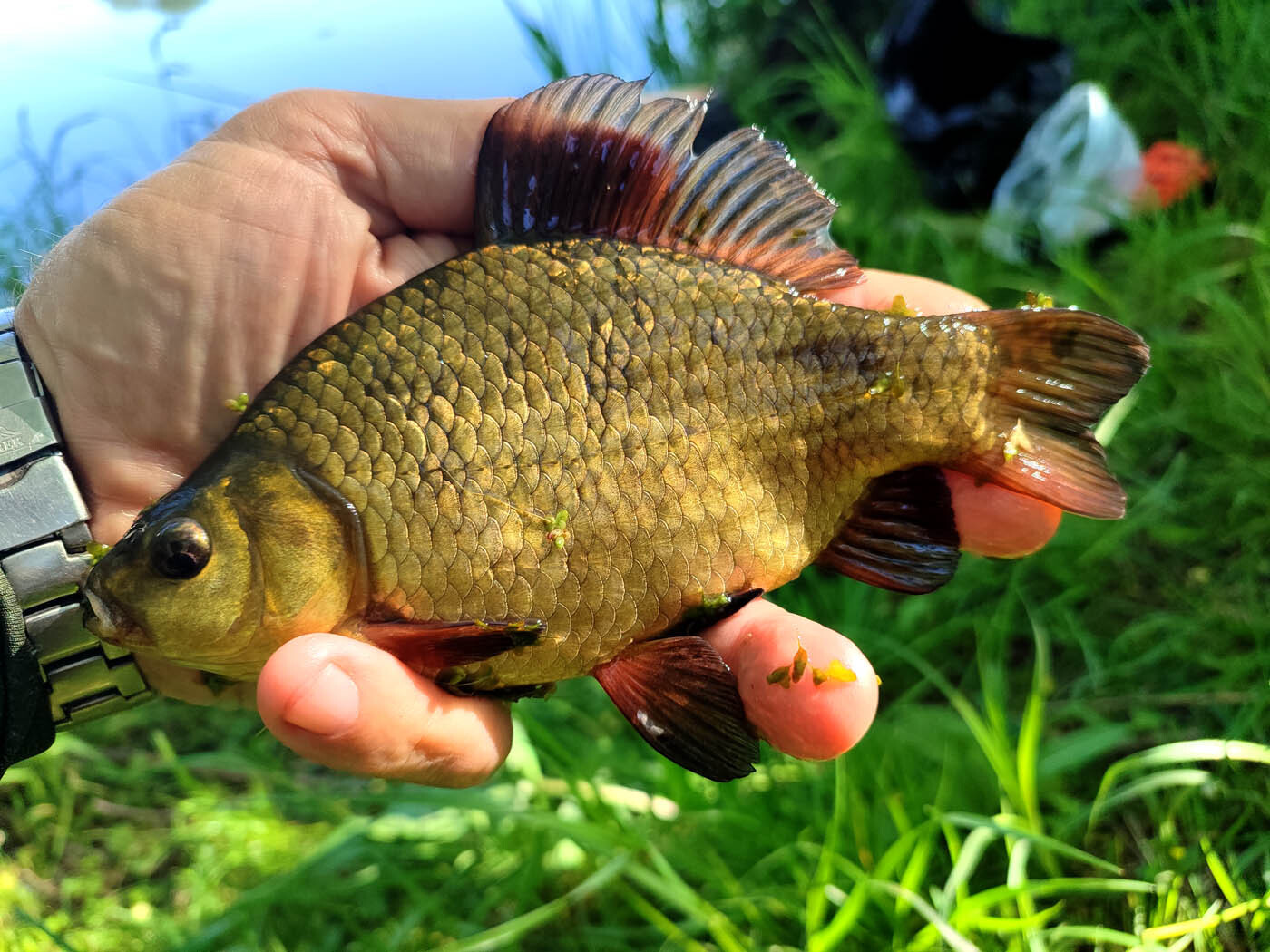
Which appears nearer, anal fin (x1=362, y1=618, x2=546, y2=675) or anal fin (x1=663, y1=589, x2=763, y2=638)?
anal fin (x1=362, y1=618, x2=546, y2=675)

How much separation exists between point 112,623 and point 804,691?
1.30 m

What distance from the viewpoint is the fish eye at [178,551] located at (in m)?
1.67

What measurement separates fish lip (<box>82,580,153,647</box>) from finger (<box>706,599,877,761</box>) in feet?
3.77

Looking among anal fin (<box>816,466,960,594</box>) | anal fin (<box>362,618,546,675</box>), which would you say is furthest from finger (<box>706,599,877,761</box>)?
anal fin (<box>362,618,546,675</box>)

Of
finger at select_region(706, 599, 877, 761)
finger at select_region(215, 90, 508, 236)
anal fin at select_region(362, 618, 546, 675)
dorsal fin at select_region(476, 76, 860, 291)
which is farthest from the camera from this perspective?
finger at select_region(215, 90, 508, 236)

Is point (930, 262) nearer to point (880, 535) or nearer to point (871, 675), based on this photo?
point (880, 535)

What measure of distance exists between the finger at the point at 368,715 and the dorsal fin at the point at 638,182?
0.92 metres

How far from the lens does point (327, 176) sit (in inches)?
90.4

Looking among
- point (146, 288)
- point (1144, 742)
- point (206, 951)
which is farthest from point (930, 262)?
point (206, 951)

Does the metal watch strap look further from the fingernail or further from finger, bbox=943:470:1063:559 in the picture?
finger, bbox=943:470:1063:559

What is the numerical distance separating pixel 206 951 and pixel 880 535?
2.26m

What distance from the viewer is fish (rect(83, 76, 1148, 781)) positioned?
5.87 ft

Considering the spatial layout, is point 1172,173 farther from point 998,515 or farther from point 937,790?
point 937,790

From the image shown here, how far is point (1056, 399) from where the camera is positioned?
2.00m
